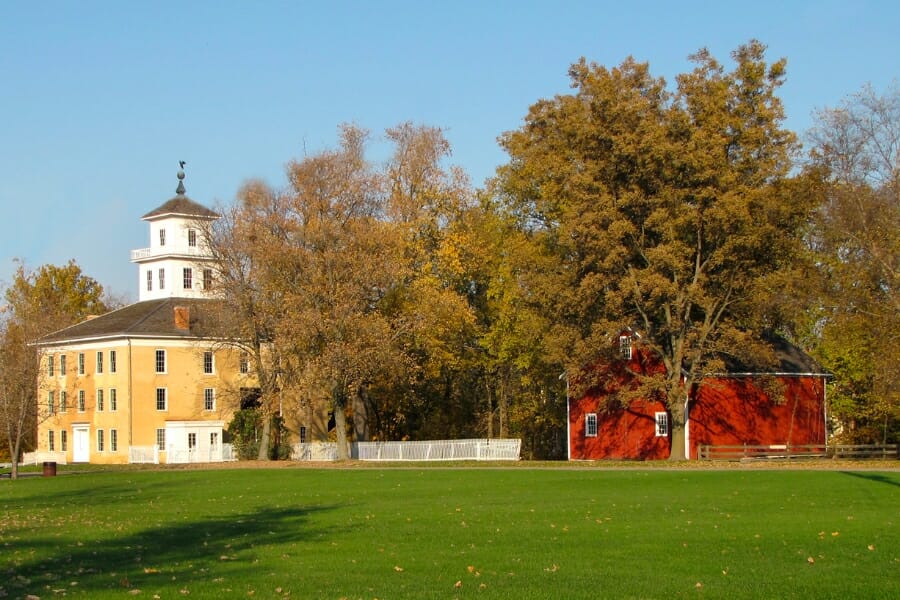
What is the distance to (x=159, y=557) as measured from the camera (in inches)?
711

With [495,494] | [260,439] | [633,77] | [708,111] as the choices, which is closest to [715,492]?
[495,494]

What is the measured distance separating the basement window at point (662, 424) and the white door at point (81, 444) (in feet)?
126

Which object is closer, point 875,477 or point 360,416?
point 875,477

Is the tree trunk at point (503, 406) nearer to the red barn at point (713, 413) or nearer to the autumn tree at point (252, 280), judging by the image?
the red barn at point (713, 413)

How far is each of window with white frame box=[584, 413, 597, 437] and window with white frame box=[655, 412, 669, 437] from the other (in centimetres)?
370

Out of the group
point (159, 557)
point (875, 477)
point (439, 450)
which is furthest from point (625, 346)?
point (159, 557)

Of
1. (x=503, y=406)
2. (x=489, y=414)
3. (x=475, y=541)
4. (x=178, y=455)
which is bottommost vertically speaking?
(x=178, y=455)

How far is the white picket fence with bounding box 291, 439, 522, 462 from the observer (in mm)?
60250

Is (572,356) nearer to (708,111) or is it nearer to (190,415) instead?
(708,111)

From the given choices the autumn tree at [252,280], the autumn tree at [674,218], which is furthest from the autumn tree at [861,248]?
the autumn tree at [252,280]

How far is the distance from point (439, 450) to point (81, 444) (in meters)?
28.3

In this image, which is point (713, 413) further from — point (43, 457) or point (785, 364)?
point (43, 457)

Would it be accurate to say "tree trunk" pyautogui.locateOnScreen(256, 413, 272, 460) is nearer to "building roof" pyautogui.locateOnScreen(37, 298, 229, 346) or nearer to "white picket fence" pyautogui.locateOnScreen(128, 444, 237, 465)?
"white picket fence" pyautogui.locateOnScreen(128, 444, 237, 465)

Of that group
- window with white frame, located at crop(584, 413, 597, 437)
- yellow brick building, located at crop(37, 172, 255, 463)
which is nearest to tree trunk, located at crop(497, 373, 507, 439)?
window with white frame, located at crop(584, 413, 597, 437)
